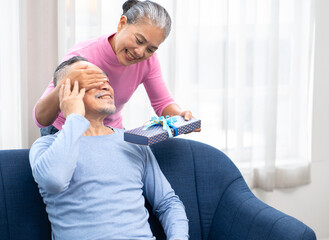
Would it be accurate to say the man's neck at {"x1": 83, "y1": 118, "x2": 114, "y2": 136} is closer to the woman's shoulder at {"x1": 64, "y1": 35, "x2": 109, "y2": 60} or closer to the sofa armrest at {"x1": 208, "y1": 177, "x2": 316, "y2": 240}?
the woman's shoulder at {"x1": 64, "y1": 35, "x2": 109, "y2": 60}

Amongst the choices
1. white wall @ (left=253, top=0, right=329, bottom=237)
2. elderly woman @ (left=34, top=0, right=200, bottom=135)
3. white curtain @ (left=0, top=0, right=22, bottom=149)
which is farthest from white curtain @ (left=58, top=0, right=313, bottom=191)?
elderly woman @ (left=34, top=0, right=200, bottom=135)

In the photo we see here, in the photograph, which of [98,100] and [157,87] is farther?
[157,87]

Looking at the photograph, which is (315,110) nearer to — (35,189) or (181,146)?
(181,146)

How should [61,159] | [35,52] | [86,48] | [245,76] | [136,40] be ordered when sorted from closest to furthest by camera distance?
[61,159], [136,40], [86,48], [35,52], [245,76]

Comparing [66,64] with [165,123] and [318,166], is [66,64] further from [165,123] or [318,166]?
[318,166]

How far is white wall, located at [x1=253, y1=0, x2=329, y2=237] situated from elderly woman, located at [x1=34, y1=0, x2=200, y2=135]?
1.23m

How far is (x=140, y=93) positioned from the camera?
233 centimetres

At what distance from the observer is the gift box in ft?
5.28

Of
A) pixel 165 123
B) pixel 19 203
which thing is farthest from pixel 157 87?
pixel 19 203

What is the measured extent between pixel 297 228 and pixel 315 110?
144 cm

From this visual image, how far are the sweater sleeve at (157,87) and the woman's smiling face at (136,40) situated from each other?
245mm

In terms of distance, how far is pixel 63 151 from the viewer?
1409 mm

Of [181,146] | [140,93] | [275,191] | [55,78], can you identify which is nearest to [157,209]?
[181,146]

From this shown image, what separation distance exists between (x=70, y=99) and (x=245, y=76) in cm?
135
